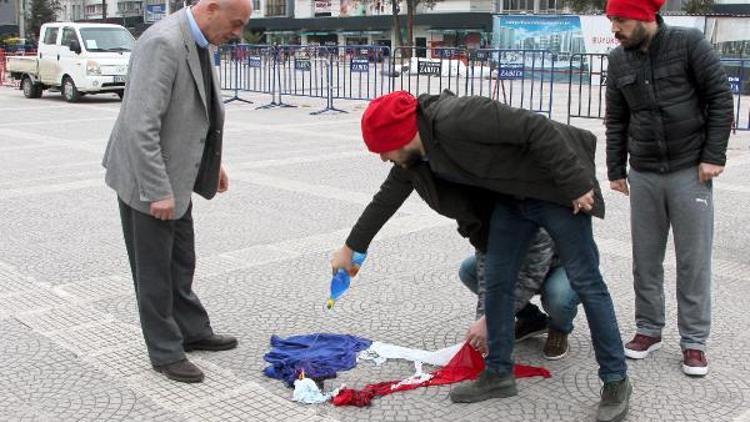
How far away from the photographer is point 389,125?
3137 millimetres

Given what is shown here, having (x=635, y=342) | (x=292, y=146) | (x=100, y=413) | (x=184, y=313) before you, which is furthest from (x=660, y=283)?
(x=292, y=146)

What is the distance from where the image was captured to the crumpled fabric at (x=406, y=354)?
161 inches

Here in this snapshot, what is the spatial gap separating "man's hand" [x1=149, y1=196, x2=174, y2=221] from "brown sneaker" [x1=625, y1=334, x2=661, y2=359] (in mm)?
2260

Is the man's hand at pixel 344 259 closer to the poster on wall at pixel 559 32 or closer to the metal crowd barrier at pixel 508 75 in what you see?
the metal crowd barrier at pixel 508 75

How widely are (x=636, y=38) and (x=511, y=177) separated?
3.36 ft

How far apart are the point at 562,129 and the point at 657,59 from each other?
79 cm

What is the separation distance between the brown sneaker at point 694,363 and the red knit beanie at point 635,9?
1.55 metres

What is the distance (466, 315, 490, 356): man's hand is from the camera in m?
3.80

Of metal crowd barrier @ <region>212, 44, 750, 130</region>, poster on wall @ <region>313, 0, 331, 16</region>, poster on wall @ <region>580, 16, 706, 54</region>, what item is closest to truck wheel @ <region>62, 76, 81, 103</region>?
metal crowd barrier @ <region>212, 44, 750, 130</region>

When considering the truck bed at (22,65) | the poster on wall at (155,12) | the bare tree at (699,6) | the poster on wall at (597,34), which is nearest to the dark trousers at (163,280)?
the truck bed at (22,65)

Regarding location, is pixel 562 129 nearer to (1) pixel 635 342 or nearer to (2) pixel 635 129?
(2) pixel 635 129

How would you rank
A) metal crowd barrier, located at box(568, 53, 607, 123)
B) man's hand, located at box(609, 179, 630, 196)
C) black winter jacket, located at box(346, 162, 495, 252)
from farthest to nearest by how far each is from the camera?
metal crowd barrier, located at box(568, 53, 607, 123), man's hand, located at box(609, 179, 630, 196), black winter jacket, located at box(346, 162, 495, 252)

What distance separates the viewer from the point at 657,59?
379 cm

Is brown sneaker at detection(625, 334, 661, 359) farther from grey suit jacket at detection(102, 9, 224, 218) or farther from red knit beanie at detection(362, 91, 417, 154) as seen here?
grey suit jacket at detection(102, 9, 224, 218)
